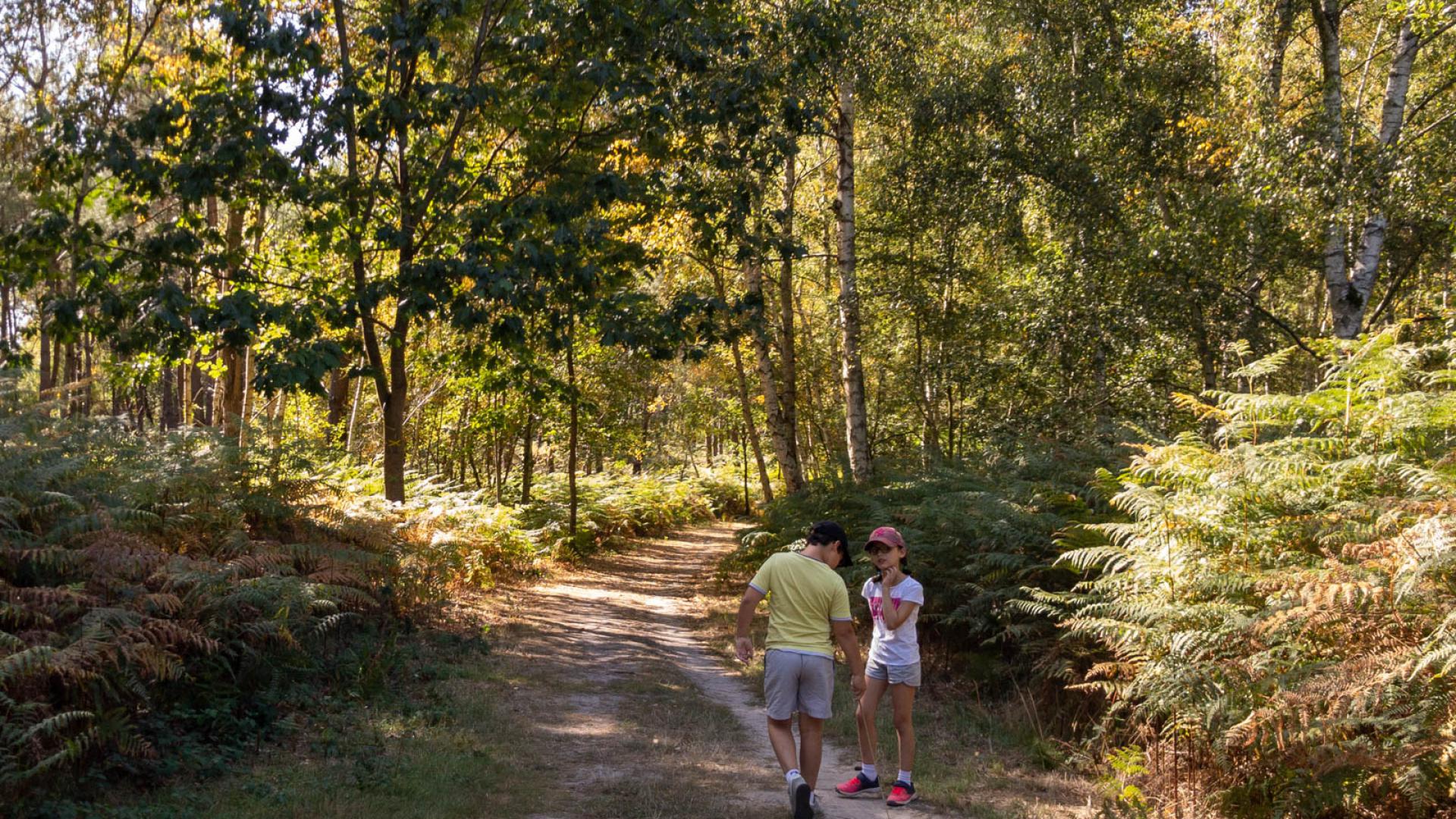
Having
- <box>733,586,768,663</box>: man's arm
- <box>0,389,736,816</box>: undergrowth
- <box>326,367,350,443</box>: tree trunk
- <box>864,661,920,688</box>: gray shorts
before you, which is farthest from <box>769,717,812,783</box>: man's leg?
<box>326,367,350,443</box>: tree trunk

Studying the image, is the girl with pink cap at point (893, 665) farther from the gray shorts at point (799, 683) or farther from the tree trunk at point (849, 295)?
the tree trunk at point (849, 295)

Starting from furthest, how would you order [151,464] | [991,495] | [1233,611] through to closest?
[991,495], [151,464], [1233,611]

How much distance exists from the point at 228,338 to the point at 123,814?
4.86 m

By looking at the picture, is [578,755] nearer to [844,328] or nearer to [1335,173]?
[844,328]

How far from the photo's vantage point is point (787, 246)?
11992 millimetres

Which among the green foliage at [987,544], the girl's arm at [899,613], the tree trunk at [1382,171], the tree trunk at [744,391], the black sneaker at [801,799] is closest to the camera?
the black sneaker at [801,799]

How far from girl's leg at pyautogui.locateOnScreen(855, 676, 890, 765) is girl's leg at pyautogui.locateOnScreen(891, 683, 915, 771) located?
0.17 meters

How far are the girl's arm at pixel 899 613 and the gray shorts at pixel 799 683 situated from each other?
2.34 feet

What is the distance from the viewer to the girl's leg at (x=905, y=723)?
615 centimetres

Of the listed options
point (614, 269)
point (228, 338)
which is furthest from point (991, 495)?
point (228, 338)

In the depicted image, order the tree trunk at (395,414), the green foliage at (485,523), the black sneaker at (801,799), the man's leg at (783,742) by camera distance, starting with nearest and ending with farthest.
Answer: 1. the black sneaker at (801,799)
2. the man's leg at (783,742)
3. the green foliage at (485,523)
4. the tree trunk at (395,414)

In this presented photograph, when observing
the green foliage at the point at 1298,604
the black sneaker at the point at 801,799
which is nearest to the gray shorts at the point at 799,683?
the black sneaker at the point at 801,799

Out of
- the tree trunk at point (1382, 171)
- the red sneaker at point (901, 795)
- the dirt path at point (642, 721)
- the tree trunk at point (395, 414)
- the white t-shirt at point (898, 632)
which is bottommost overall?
the dirt path at point (642, 721)

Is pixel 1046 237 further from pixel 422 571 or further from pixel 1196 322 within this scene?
pixel 422 571
